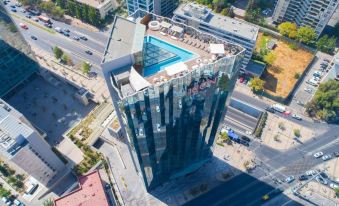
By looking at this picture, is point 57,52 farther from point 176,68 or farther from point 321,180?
point 321,180

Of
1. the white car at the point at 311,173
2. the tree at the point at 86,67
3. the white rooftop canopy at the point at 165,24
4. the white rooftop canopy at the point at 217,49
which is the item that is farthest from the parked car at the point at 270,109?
the tree at the point at 86,67

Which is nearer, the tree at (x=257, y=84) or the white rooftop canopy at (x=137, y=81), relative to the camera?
the white rooftop canopy at (x=137, y=81)

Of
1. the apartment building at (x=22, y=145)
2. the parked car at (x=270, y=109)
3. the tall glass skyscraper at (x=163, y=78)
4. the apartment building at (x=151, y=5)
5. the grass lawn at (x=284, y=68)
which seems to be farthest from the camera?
the apartment building at (x=151, y=5)

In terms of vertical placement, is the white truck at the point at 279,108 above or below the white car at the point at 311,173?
above

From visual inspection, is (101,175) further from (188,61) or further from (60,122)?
(188,61)

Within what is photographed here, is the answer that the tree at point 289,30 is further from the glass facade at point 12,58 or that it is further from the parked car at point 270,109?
the glass facade at point 12,58

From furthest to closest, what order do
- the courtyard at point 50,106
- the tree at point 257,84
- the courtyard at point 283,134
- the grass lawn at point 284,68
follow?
the grass lawn at point 284,68
the tree at point 257,84
the courtyard at point 50,106
the courtyard at point 283,134

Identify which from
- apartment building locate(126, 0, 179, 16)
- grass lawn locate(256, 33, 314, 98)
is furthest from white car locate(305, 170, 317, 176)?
apartment building locate(126, 0, 179, 16)

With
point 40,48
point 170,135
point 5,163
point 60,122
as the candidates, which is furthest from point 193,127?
point 40,48
